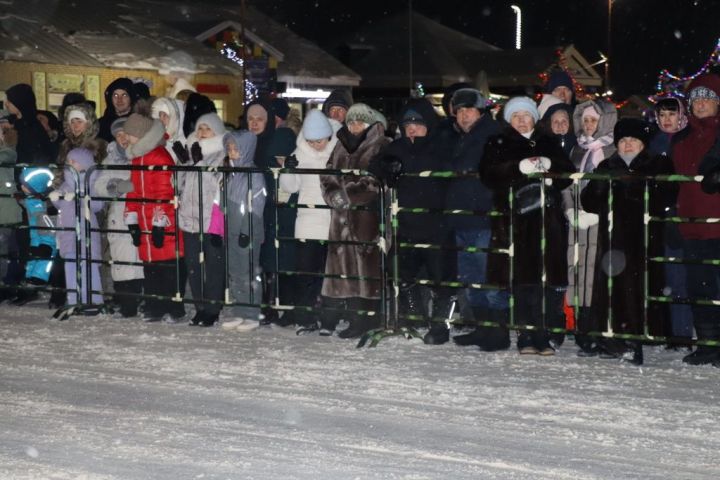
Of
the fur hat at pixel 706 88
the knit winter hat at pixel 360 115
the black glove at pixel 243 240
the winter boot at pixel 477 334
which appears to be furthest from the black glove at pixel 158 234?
the fur hat at pixel 706 88

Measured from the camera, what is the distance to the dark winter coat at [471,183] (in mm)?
9172

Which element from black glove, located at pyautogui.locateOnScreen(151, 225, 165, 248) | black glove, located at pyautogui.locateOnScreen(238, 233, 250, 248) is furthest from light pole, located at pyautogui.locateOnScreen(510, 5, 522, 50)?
black glove, located at pyautogui.locateOnScreen(238, 233, 250, 248)

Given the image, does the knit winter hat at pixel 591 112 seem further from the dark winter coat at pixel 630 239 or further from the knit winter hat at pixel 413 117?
the knit winter hat at pixel 413 117

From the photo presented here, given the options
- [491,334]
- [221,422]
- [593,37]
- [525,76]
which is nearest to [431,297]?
[491,334]

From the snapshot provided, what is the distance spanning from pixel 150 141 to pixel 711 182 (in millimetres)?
4864

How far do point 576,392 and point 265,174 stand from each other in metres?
3.77

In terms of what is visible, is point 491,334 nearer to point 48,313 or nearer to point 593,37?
point 48,313

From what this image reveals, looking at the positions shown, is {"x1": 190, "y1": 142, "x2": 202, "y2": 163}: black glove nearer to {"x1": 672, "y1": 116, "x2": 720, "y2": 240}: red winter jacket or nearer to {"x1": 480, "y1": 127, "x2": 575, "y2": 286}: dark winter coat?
{"x1": 480, "y1": 127, "x2": 575, "y2": 286}: dark winter coat

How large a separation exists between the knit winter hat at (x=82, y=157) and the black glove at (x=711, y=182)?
555cm

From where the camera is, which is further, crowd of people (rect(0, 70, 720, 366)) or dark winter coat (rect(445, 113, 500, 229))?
dark winter coat (rect(445, 113, 500, 229))

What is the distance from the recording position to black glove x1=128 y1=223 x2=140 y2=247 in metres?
10.6

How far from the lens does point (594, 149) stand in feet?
30.3

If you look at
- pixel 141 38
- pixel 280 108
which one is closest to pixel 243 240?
pixel 280 108

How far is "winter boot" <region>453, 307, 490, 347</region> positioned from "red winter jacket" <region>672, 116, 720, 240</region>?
1577mm
